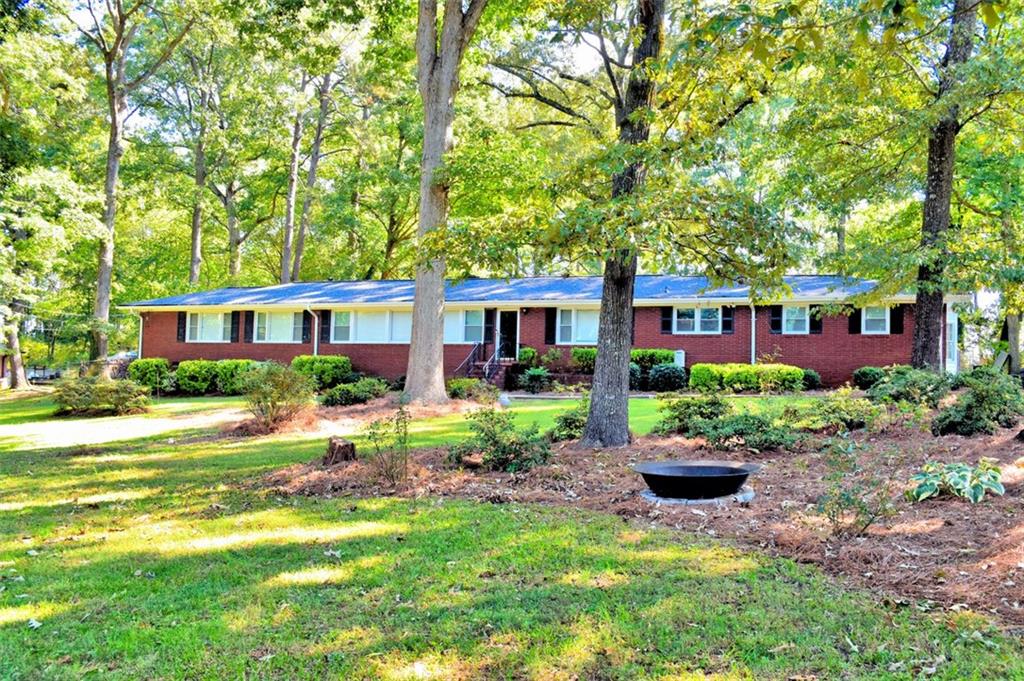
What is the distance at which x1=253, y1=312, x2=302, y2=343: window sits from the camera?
25.4 meters

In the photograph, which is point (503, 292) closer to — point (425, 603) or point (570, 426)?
point (570, 426)

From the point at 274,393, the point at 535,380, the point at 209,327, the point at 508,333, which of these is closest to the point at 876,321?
the point at 535,380

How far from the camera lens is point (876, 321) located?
1978 centimetres

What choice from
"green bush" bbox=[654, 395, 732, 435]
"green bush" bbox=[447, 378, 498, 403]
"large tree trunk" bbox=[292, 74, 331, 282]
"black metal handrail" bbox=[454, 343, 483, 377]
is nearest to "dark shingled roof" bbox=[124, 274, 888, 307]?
"black metal handrail" bbox=[454, 343, 483, 377]

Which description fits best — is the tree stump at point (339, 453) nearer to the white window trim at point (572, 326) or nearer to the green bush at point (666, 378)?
the green bush at point (666, 378)

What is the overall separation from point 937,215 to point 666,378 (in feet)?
26.8

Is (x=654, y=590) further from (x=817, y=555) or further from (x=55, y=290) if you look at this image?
(x=55, y=290)

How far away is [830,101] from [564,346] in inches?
446

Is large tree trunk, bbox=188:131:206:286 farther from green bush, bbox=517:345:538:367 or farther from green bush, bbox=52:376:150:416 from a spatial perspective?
green bush, bbox=517:345:538:367

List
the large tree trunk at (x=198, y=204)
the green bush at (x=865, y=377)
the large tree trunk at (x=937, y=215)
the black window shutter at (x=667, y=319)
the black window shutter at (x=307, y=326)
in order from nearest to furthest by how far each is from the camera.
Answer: the large tree trunk at (x=937, y=215), the green bush at (x=865, y=377), the black window shutter at (x=667, y=319), the black window shutter at (x=307, y=326), the large tree trunk at (x=198, y=204)

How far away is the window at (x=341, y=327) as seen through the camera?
2456 centimetres

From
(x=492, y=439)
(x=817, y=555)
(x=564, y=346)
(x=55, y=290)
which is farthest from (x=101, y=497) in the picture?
(x=55, y=290)

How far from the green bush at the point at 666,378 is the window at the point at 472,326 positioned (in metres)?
6.41

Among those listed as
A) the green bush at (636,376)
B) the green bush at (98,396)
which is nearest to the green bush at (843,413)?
the green bush at (636,376)
